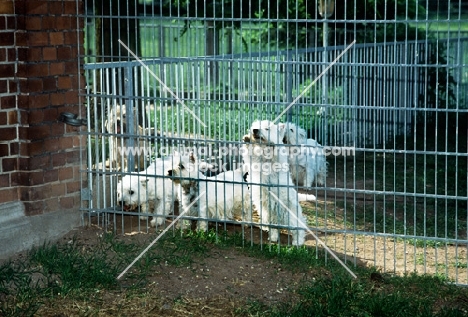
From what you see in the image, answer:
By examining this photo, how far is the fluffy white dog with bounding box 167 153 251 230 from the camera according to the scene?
25.7ft

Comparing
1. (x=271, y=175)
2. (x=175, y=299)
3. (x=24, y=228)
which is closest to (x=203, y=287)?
(x=175, y=299)

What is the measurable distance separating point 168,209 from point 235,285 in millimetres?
2323

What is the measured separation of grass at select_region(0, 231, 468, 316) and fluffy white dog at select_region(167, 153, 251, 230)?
0.62 meters

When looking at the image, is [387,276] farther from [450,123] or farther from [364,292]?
[450,123]

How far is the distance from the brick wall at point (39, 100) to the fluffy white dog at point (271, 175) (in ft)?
5.24

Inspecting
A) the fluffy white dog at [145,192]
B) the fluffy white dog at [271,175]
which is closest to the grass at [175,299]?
the fluffy white dog at [271,175]

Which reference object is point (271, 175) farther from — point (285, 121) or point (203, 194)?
point (285, 121)

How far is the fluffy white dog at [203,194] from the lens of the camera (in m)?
7.83

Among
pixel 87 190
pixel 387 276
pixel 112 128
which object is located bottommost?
pixel 387 276

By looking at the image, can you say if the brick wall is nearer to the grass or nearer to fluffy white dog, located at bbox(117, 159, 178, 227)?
the grass

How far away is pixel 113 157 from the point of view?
8734mm

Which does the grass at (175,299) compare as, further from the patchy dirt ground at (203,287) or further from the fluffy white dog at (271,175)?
the fluffy white dog at (271,175)

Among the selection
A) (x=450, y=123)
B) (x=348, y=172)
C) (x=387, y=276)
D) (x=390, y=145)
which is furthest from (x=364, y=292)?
(x=450, y=123)

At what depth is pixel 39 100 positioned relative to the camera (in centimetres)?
718
